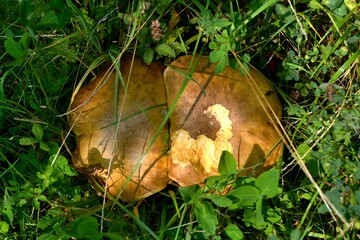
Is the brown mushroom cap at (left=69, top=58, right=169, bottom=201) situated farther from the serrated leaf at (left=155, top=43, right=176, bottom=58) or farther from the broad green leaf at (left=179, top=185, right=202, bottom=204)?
the broad green leaf at (left=179, top=185, right=202, bottom=204)

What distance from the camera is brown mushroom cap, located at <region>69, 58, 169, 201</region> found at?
7.29 feet

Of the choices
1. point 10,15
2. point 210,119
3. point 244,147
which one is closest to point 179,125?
point 210,119

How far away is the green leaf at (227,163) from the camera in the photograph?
2.03m

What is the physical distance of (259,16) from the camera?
2.52 m

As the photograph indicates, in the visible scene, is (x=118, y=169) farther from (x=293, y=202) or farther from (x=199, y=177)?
(x=293, y=202)

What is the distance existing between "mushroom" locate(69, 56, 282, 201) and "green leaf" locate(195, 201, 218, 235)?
0.70ft

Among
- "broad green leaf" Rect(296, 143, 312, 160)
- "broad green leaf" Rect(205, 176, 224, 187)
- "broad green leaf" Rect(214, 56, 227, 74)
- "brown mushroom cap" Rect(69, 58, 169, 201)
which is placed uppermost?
"broad green leaf" Rect(214, 56, 227, 74)

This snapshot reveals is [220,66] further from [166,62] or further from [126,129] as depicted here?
[126,129]

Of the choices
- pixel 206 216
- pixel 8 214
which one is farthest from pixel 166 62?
pixel 8 214

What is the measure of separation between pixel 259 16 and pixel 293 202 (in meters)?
0.88

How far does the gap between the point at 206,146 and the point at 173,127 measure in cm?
17

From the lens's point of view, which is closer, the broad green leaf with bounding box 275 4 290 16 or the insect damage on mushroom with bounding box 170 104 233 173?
the insect damage on mushroom with bounding box 170 104 233 173

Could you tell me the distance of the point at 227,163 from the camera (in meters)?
2.04

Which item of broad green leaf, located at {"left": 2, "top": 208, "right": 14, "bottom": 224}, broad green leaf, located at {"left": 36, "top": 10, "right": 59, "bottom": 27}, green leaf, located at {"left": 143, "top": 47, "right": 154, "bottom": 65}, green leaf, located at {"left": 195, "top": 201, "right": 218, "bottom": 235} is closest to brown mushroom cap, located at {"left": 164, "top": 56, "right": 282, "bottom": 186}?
green leaf, located at {"left": 143, "top": 47, "right": 154, "bottom": 65}
